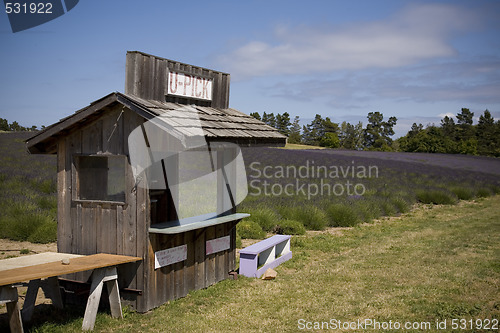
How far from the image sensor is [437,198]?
716 inches

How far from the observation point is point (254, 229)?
10719 millimetres

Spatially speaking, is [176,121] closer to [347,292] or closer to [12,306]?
[12,306]

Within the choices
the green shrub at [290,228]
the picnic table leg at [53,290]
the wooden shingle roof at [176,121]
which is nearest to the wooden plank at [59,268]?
the picnic table leg at [53,290]

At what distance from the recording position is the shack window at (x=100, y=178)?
19.4ft

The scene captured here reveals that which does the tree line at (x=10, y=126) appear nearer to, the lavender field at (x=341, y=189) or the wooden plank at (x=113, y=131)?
the lavender field at (x=341, y=189)

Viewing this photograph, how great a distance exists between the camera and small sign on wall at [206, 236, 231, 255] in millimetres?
6734

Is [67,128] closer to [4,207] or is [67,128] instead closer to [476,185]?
[4,207]

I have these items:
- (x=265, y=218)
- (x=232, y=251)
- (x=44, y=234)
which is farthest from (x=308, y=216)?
(x=44, y=234)

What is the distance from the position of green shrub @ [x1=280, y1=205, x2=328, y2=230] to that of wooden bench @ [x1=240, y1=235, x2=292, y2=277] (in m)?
3.47

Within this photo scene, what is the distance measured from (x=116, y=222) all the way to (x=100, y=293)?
0.90 metres

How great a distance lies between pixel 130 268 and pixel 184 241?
2.81ft

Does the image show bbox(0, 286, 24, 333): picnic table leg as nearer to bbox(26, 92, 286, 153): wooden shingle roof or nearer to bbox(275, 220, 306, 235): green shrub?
bbox(26, 92, 286, 153): wooden shingle roof

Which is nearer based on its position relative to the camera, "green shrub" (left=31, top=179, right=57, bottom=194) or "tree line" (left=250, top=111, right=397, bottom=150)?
"green shrub" (left=31, top=179, right=57, bottom=194)

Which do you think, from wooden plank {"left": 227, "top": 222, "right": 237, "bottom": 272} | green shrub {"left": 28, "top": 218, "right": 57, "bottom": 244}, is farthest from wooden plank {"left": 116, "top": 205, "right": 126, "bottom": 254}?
green shrub {"left": 28, "top": 218, "right": 57, "bottom": 244}
